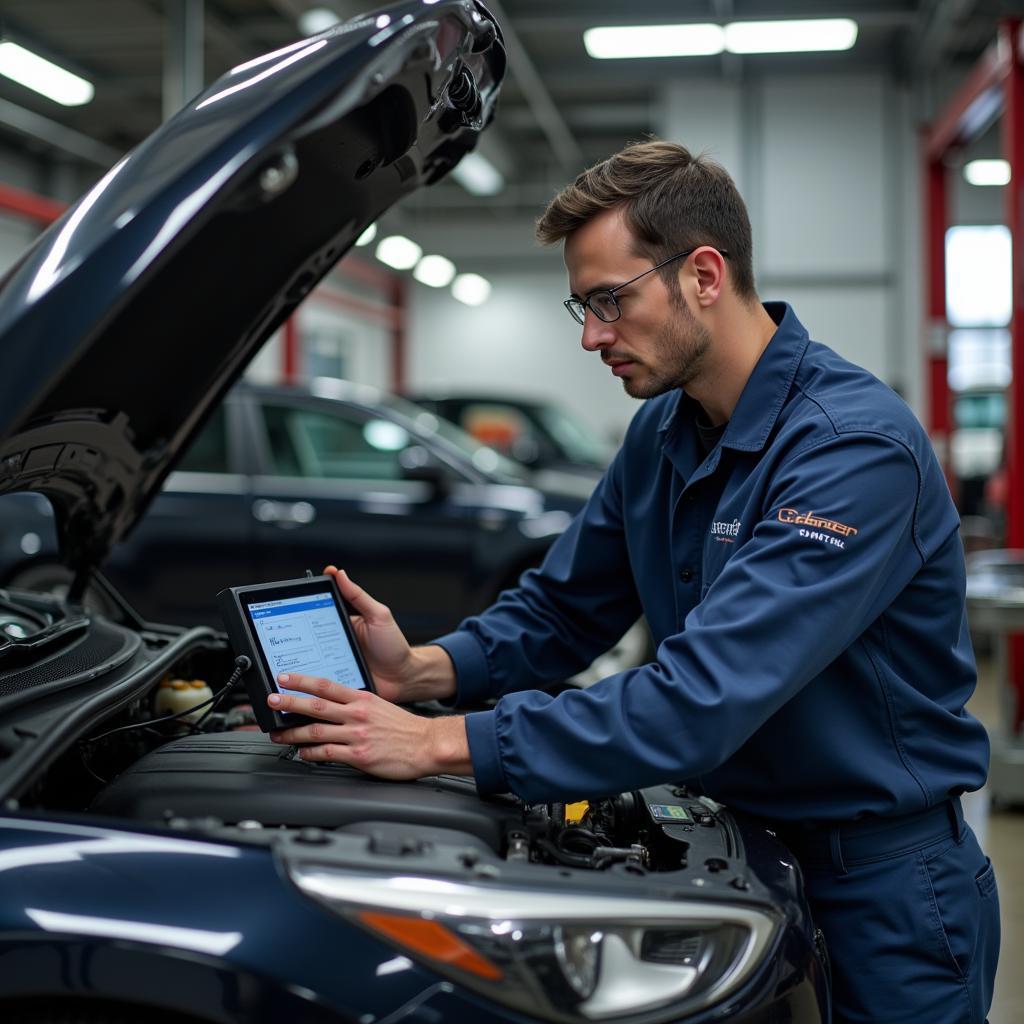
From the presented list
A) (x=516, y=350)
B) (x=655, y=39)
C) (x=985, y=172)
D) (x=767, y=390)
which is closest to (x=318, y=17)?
(x=655, y=39)

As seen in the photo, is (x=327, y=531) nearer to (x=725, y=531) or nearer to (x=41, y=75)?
(x=725, y=531)

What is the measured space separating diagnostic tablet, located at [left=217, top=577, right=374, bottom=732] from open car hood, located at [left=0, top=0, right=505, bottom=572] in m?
0.35

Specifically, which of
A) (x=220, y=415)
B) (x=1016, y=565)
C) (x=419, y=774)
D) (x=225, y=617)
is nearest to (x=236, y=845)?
(x=419, y=774)

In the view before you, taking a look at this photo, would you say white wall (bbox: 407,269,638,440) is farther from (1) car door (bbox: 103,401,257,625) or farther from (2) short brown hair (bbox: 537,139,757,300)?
(2) short brown hair (bbox: 537,139,757,300)

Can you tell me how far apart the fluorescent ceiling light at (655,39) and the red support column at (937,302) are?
1837 millimetres

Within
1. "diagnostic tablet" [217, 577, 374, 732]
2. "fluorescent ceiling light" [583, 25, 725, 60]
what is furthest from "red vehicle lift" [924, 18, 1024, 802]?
"diagnostic tablet" [217, 577, 374, 732]

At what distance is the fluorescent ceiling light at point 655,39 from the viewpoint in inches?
336

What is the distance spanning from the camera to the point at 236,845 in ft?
3.85

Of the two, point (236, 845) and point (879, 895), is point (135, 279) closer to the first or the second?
point (236, 845)

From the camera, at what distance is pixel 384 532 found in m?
5.25

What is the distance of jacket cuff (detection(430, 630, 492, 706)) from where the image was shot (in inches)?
75.3

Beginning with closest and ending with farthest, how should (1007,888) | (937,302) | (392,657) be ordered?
(392,657) → (1007,888) → (937,302)

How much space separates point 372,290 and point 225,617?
16.5 m

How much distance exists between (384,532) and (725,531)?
371 centimetres
